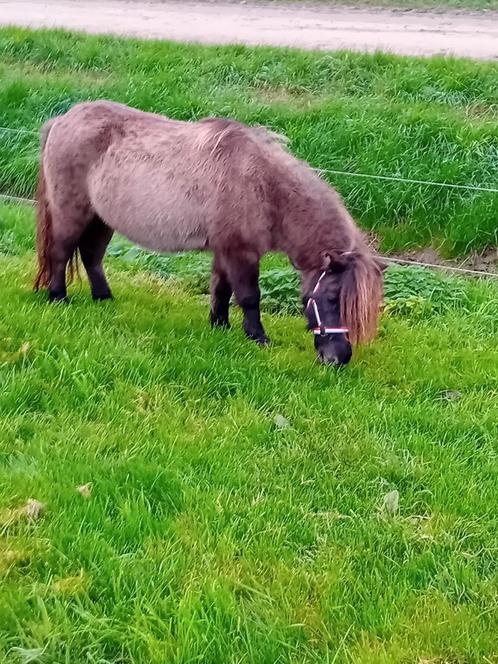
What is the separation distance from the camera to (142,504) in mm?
3617

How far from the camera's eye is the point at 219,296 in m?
5.93

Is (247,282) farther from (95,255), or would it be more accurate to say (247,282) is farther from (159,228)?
(95,255)

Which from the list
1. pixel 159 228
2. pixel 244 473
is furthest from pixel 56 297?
pixel 244 473

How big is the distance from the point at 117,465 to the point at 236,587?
100 cm

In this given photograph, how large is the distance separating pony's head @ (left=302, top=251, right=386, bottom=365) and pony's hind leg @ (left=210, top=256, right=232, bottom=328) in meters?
0.74

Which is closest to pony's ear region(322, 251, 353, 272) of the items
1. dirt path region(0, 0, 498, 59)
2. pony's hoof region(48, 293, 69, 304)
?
pony's hoof region(48, 293, 69, 304)

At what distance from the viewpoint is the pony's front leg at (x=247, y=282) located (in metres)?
5.59

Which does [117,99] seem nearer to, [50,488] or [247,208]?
[247,208]

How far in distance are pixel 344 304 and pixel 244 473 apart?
5.27ft

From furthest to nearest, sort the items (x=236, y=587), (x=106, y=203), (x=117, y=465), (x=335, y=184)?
(x=335, y=184)
(x=106, y=203)
(x=117, y=465)
(x=236, y=587)

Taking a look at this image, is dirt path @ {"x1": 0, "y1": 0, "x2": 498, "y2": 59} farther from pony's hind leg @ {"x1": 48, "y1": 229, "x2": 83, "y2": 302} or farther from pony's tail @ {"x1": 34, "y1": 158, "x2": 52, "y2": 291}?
pony's hind leg @ {"x1": 48, "y1": 229, "x2": 83, "y2": 302}

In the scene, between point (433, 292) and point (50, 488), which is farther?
point (433, 292)

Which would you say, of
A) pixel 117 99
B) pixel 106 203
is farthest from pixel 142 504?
pixel 117 99

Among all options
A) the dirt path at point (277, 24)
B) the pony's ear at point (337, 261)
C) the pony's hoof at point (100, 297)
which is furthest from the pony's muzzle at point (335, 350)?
the dirt path at point (277, 24)
